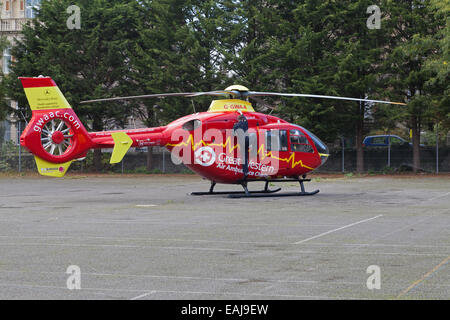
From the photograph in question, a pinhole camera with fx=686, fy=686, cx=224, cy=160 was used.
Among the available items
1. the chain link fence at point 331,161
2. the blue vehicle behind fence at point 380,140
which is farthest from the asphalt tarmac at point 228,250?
the blue vehicle behind fence at point 380,140

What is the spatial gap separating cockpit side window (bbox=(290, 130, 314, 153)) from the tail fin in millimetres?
7249

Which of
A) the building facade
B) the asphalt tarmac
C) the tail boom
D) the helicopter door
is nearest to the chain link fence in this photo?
the building facade

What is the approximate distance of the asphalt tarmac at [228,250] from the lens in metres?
8.54

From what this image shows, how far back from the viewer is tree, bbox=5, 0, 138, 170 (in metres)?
46.6

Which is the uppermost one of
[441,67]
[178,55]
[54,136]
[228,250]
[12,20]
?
[12,20]

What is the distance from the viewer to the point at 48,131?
71.5 ft

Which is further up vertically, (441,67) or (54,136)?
(441,67)

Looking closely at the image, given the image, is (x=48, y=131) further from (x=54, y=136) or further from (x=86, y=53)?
(x=86, y=53)

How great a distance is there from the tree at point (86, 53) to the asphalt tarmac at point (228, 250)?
25504 mm

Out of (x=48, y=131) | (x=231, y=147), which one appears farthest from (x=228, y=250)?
(x=231, y=147)

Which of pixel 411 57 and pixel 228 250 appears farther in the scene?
pixel 411 57

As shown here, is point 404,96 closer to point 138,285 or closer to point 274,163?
point 274,163

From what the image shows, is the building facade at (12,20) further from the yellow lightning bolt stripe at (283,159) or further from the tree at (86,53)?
the yellow lightning bolt stripe at (283,159)

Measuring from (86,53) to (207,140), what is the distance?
26.3 metres
